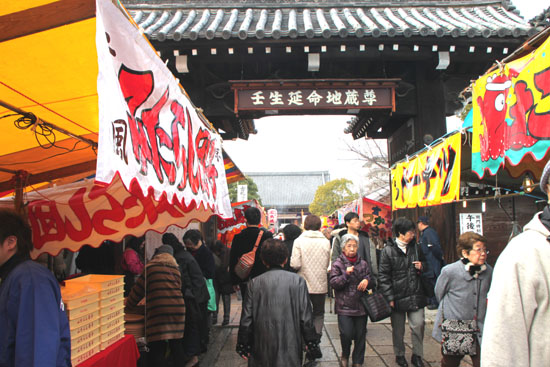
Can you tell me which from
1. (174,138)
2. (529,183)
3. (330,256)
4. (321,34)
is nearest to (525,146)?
(529,183)

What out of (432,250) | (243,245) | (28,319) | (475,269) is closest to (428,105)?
(432,250)

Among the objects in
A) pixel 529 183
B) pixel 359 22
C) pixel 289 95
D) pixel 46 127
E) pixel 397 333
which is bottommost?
pixel 397 333

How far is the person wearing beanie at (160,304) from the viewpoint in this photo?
4496mm

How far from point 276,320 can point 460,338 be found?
2.10m

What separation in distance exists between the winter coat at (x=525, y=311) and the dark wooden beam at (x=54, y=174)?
14.1 feet

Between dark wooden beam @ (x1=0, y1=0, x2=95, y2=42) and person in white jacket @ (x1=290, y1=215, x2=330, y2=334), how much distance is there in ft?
14.8

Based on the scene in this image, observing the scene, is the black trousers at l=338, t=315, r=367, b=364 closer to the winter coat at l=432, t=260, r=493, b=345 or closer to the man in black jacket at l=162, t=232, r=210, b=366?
the winter coat at l=432, t=260, r=493, b=345

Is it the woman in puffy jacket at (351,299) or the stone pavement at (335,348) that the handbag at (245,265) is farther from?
the stone pavement at (335,348)

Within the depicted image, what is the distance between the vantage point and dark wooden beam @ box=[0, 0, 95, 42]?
2.00 metres

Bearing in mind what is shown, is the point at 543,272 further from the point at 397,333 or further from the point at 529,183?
the point at 397,333

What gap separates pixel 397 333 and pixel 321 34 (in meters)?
5.08

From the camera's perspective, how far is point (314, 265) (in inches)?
229

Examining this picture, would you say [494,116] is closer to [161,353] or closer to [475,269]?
[475,269]

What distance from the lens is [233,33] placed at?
6871 millimetres
